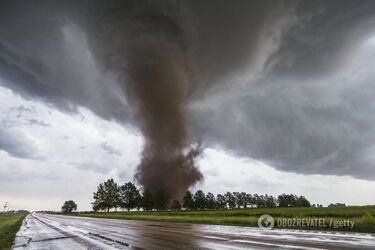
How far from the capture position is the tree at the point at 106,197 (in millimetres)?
144625

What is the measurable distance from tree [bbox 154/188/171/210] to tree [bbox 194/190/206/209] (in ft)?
57.0

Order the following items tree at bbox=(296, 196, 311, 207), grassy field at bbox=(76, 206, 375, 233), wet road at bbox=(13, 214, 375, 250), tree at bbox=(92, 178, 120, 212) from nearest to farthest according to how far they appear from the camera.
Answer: wet road at bbox=(13, 214, 375, 250)
grassy field at bbox=(76, 206, 375, 233)
tree at bbox=(92, 178, 120, 212)
tree at bbox=(296, 196, 311, 207)

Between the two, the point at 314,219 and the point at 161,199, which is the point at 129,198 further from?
the point at 314,219

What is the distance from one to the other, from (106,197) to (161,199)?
1015 inches

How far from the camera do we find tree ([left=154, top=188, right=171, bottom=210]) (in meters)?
150

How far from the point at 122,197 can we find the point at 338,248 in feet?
475

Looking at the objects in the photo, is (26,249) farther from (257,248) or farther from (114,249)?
(257,248)

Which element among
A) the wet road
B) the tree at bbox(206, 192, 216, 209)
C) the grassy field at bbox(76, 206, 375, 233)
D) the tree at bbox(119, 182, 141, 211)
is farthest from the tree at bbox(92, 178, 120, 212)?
the wet road

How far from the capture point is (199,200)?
16750 cm

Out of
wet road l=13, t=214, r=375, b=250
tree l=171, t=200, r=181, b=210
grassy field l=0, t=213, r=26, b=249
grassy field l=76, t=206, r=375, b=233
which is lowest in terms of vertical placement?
grassy field l=0, t=213, r=26, b=249

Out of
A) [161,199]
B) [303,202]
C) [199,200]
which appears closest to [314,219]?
[161,199]

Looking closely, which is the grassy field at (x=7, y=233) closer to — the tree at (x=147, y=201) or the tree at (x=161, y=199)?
the tree at (x=147, y=201)

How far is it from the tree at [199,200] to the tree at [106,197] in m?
41.8

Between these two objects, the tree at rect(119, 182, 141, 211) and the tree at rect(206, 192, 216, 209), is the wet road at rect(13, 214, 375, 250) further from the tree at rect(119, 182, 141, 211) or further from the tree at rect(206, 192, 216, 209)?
the tree at rect(206, 192, 216, 209)
